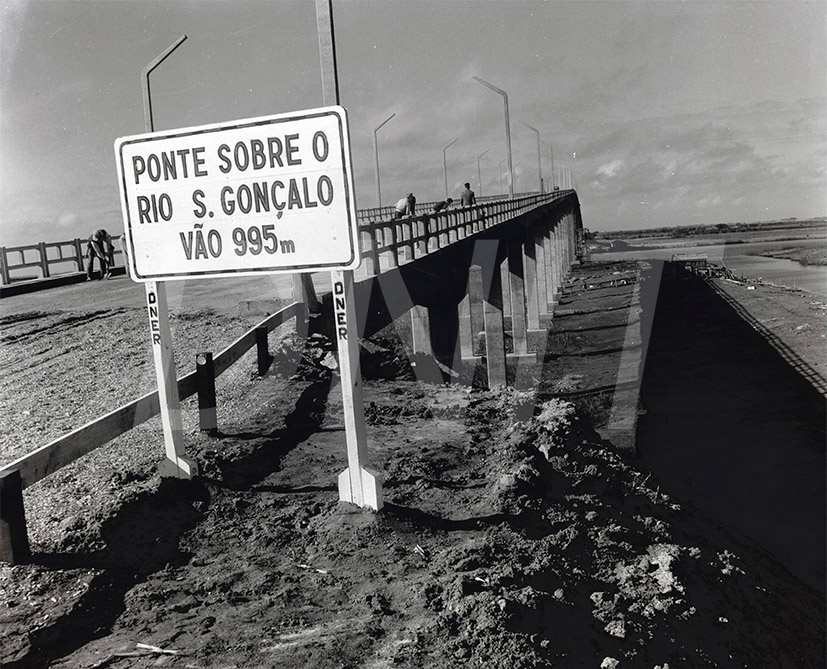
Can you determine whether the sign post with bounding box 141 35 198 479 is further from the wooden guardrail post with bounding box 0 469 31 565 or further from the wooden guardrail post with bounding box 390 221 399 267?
the wooden guardrail post with bounding box 390 221 399 267

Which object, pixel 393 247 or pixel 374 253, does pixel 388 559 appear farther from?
pixel 393 247

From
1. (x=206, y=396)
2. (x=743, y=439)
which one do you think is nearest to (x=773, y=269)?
(x=743, y=439)

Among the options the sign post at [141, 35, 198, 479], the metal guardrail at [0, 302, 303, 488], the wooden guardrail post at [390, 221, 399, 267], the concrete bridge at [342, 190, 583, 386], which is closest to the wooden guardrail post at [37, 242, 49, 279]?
the concrete bridge at [342, 190, 583, 386]

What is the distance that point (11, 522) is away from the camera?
16.4 feet

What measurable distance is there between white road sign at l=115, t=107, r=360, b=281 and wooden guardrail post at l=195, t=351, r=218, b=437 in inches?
72.2

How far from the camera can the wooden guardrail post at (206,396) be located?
26.1 feet

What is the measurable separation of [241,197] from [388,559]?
2.88 metres

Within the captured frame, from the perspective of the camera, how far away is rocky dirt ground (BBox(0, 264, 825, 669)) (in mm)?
4152

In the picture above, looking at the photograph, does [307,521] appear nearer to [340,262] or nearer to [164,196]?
[340,262]

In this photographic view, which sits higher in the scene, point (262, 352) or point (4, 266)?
point (4, 266)

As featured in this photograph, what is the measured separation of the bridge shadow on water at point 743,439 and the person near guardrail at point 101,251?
16738 millimetres

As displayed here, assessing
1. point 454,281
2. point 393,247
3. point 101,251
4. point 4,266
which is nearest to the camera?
point 393,247

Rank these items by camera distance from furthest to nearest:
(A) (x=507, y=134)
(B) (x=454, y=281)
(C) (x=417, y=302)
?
(A) (x=507, y=134), (B) (x=454, y=281), (C) (x=417, y=302)

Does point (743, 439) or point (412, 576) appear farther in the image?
point (743, 439)
